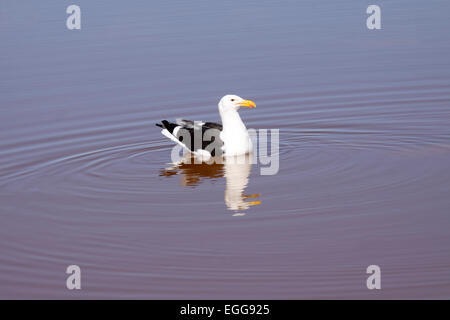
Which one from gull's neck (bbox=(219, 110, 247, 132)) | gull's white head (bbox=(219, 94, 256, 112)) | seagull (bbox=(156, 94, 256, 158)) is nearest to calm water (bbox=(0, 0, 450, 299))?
seagull (bbox=(156, 94, 256, 158))

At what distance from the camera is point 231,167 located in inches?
483

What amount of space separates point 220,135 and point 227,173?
992mm

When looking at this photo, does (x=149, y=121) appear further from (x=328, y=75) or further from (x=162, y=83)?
(x=328, y=75)

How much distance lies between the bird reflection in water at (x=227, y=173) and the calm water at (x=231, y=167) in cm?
5

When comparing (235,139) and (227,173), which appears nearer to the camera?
(227,173)

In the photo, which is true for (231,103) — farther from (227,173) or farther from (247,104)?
(227,173)

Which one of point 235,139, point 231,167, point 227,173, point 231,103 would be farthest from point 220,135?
point 227,173

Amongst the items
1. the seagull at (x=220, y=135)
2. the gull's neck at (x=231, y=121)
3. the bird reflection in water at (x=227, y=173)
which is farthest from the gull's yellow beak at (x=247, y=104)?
the bird reflection in water at (x=227, y=173)

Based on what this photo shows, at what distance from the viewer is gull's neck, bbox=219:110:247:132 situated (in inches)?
501

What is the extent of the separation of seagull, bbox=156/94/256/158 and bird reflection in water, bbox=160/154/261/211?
15cm

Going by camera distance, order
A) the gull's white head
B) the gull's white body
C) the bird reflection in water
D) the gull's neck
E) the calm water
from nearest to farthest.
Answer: the calm water
the bird reflection in water
the gull's white body
the gull's neck
the gull's white head

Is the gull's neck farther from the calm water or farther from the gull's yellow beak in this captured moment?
the calm water

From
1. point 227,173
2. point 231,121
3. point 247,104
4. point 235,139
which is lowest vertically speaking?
point 227,173
